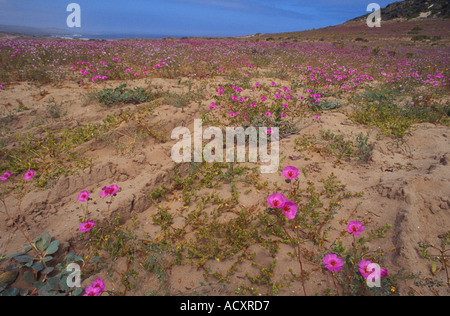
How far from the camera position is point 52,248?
77.9 inches

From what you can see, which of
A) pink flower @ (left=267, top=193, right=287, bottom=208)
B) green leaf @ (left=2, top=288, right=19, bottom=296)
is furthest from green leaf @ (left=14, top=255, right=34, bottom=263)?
pink flower @ (left=267, top=193, right=287, bottom=208)

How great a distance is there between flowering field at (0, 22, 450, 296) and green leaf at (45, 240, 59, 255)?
0.05 ft

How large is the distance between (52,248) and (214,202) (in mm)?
1626

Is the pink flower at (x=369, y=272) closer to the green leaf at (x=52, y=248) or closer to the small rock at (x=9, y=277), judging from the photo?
the green leaf at (x=52, y=248)

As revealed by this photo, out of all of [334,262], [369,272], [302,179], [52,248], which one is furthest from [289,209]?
[52,248]

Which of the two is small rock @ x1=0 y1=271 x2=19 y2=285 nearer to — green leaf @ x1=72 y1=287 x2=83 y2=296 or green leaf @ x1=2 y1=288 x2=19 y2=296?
green leaf @ x1=2 y1=288 x2=19 y2=296

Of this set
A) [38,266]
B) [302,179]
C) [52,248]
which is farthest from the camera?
[302,179]

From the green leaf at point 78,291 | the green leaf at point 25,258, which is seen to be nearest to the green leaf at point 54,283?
the green leaf at point 78,291

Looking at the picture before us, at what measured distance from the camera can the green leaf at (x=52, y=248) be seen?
6.40 feet

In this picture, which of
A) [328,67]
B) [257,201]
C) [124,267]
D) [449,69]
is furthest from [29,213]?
[449,69]

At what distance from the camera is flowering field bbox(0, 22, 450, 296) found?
6.00 feet

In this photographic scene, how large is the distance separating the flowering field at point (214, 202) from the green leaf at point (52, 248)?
0.02 m

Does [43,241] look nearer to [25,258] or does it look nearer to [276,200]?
[25,258]
